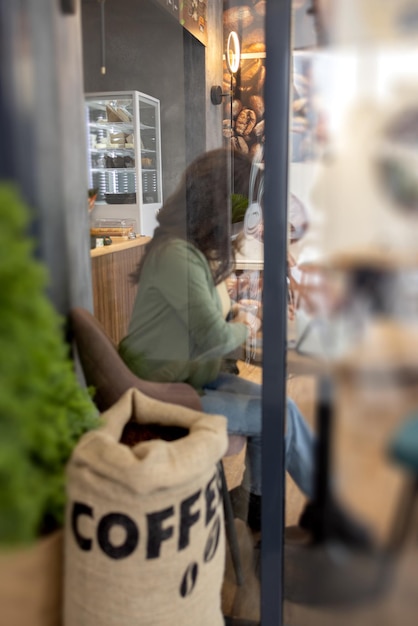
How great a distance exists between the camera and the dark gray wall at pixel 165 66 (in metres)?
2.84

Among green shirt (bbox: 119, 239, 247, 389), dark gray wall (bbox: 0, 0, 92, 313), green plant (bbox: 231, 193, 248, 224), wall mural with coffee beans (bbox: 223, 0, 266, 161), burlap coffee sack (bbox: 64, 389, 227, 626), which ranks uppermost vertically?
wall mural with coffee beans (bbox: 223, 0, 266, 161)

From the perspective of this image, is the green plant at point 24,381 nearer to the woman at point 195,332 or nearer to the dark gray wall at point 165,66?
the woman at point 195,332

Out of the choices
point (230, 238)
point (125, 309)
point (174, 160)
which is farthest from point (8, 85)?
point (174, 160)

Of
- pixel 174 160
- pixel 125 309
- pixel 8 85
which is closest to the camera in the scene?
pixel 8 85

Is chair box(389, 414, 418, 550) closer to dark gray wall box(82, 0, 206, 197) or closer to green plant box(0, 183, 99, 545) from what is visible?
green plant box(0, 183, 99, 545)

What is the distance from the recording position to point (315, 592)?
1390 millimetres

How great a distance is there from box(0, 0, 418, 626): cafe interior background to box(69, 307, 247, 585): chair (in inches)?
2.6

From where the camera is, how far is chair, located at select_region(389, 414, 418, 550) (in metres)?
1.04

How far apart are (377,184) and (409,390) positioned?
Result: 35cm

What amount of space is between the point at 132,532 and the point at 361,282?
1.94 feet

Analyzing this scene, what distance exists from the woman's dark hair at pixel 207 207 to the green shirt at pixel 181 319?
9cm

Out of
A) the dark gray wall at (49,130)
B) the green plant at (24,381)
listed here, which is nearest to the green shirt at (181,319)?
the dark gray wall at (49,130)

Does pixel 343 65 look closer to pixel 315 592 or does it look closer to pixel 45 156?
pixel 45 156

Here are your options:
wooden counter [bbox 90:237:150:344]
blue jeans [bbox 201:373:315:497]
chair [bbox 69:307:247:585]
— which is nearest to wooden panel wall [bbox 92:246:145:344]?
wooden counter [bbox 90:237:150:344]
